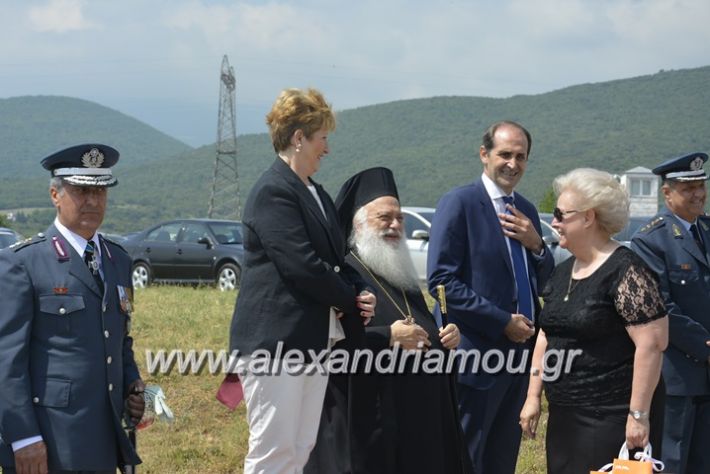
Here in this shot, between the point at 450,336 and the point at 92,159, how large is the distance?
219 centimetres

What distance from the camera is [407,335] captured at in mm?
5199

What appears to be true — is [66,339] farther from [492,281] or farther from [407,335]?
[492,281]

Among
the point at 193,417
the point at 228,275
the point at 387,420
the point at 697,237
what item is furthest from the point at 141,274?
the point at 697,237

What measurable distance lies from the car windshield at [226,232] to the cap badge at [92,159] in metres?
14.5

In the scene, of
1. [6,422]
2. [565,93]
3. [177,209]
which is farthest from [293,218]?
[565,93]

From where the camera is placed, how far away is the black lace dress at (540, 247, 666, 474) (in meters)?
Answer: 4.41

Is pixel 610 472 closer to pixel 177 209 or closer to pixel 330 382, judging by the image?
pixel 330 382

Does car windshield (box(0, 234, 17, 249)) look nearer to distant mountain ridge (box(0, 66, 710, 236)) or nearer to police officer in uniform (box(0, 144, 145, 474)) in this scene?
police officer in uniform (box(0, 144, 145, 474))

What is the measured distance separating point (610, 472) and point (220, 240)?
49.4ft

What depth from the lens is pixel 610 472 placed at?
172 inches

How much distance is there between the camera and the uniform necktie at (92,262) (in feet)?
13.7

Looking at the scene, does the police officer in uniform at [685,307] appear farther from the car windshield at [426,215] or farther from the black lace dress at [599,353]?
the car windshield at [426,215]

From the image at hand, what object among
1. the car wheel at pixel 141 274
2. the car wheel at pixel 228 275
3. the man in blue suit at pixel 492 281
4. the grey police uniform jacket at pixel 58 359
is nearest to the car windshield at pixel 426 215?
the car wheel at pixel 228 275

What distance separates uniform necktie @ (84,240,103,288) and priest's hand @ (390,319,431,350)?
171 centimetres
